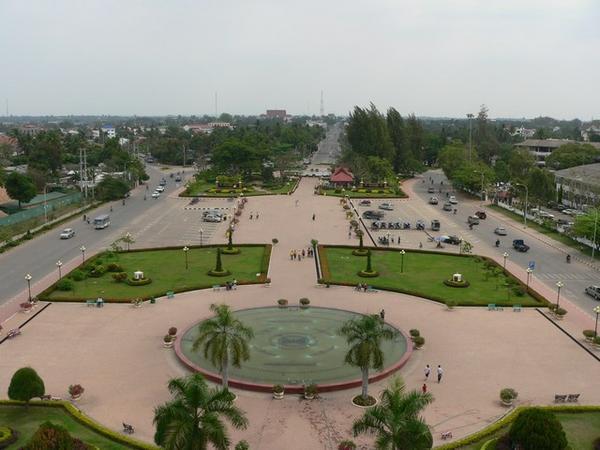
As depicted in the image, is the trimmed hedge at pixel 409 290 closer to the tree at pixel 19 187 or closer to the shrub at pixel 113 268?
the shrub at pixel 113 268

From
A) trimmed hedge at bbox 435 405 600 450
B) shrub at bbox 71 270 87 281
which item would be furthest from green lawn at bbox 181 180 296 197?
trimmed hedge at bbox 435 405 600 450

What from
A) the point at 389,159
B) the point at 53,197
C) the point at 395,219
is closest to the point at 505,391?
the point at 395,219

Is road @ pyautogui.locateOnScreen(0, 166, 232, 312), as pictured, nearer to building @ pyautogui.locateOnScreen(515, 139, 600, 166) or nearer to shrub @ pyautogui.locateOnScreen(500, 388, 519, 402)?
shrub @ pyautogui.locateOnScreen(500, 388, 519, 402)

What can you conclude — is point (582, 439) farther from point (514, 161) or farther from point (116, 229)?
point (514, 161)

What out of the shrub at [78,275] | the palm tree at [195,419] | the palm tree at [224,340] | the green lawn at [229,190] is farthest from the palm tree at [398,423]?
the green lawn at [229,190]

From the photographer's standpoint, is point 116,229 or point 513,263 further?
point 116,229

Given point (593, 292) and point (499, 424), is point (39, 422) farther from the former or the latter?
point (593, 292)
